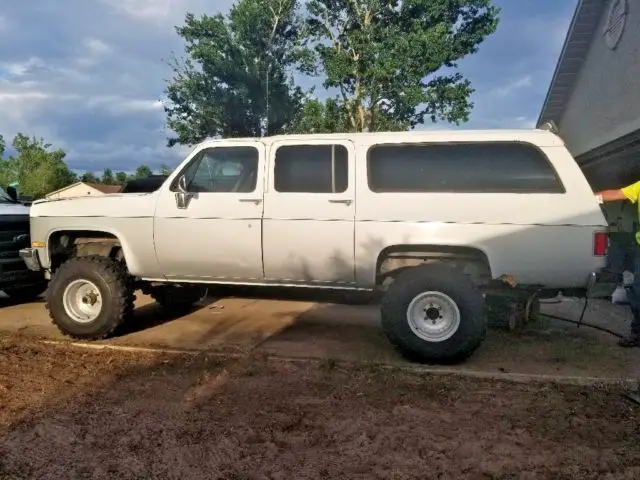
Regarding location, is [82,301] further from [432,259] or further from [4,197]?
[432,259]

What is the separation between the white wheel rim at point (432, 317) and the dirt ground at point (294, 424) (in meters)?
0.49

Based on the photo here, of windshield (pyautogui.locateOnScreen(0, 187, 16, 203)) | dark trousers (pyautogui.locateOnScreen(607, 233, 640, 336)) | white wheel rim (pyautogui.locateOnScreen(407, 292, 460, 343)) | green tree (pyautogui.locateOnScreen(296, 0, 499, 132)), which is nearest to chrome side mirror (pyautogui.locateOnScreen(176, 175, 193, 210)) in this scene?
white wheel rim (pyautogui.locateOnScreen(407, 292, 460, 343))

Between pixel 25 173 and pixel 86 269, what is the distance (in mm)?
53555

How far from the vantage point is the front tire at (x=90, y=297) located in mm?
6223

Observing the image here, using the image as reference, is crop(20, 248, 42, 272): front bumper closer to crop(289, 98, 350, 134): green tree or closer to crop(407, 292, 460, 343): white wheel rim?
crop(407, 292, 460, 343): white wheel rim

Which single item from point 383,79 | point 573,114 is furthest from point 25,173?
point 573,114

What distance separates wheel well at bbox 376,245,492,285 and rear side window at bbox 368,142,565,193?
557 mm

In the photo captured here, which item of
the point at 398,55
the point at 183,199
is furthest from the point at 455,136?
the point at 398,55

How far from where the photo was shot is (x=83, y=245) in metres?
6.73

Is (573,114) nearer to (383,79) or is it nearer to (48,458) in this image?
(383,79)

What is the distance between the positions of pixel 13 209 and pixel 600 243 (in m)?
7.40

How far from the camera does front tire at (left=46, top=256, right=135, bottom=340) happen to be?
6223 millimetres

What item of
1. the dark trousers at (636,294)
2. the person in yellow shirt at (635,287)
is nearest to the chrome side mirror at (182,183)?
the person in yellow shirt at (635,287)

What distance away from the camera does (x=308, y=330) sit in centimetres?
688
